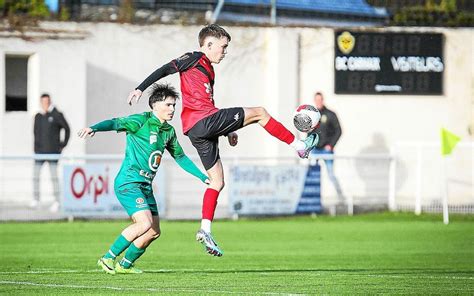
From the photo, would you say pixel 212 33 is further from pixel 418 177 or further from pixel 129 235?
pixel 418 177

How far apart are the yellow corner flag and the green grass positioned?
1375 mm

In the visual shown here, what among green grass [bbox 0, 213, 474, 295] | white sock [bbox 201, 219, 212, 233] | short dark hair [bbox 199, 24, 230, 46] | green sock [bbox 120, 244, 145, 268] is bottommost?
green grass [bbox 0, 213, 474, 295]

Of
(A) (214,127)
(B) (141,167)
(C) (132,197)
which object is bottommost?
(C) (132,197)

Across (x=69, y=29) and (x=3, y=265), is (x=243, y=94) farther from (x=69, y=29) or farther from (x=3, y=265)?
(x=3, y=265)

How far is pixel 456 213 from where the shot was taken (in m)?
23.6

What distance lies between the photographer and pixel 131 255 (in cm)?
1165

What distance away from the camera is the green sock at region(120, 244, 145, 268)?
38.0 ft

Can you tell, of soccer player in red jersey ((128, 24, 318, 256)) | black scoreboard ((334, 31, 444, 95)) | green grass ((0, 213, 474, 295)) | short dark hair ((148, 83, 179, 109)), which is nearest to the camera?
green grass ((0, 213, 474, 295))

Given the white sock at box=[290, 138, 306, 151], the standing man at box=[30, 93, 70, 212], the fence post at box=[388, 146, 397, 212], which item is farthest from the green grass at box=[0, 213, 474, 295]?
the standing man at box=[30, 93, 70, 212]

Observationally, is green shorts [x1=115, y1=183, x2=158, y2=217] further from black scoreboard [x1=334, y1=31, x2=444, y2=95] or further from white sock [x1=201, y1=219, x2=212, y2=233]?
black scoreboard [x1=334, y1=31, x2=444, y2=95]

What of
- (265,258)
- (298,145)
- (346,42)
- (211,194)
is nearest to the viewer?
(298,145)

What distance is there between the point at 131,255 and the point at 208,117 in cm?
173

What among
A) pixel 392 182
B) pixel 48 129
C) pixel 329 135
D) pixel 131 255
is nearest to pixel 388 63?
pixel 329 135

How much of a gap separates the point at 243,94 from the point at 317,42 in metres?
Answer: 2.04
